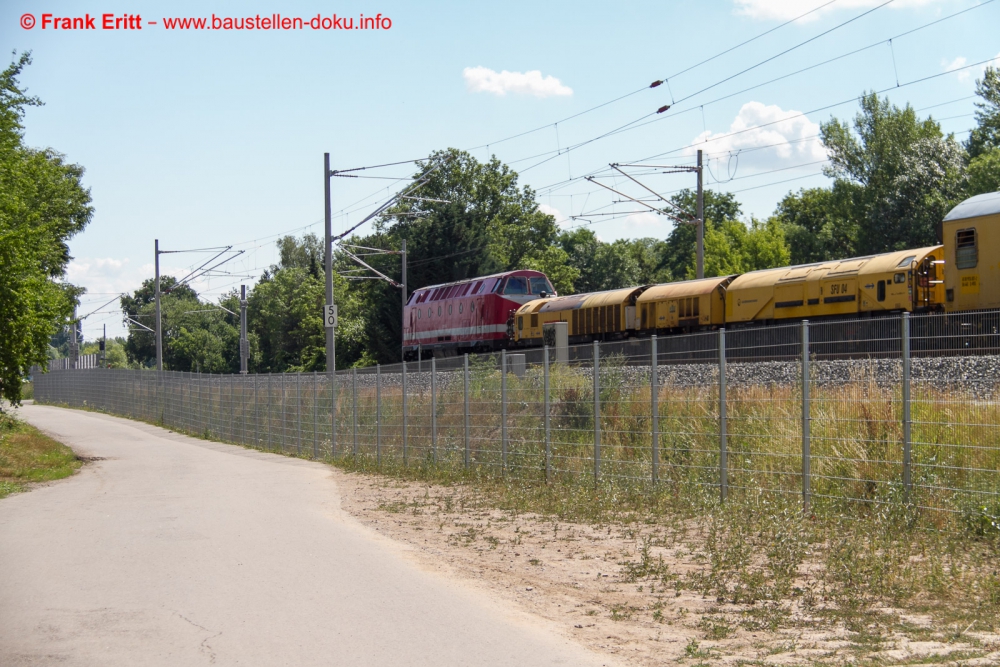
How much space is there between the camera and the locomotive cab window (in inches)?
871

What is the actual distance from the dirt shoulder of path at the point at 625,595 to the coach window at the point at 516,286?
1092 inches

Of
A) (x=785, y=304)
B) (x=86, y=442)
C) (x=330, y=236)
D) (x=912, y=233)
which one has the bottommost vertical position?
(x=86, y=442)

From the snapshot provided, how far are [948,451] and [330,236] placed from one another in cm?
2140

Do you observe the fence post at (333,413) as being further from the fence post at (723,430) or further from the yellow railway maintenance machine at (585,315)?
the yellow railway maintenance machine at (585,315)

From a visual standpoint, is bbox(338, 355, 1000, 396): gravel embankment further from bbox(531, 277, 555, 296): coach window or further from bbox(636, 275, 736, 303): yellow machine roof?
bbox(531, 277, 555, 296): coach window

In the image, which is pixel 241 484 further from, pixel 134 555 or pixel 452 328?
pixel 452 328

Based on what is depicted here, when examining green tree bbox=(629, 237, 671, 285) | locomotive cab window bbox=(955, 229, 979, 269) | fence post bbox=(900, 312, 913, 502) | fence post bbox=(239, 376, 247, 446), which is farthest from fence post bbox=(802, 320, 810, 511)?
green tree bbox=(629, 237, 671, 285)

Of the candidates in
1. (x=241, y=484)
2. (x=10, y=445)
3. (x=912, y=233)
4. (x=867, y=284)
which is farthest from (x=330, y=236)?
(x=912, y=233)

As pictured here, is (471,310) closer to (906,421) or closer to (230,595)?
(906,421)

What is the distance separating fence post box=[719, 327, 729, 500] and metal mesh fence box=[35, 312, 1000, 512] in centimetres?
3

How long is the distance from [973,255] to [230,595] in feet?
64.4

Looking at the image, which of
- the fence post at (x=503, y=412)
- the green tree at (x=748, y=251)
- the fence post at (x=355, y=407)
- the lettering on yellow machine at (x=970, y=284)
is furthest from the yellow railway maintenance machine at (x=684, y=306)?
the green tree at (x=748, y=251)

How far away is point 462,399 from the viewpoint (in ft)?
57.3

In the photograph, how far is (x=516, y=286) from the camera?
41438mm
